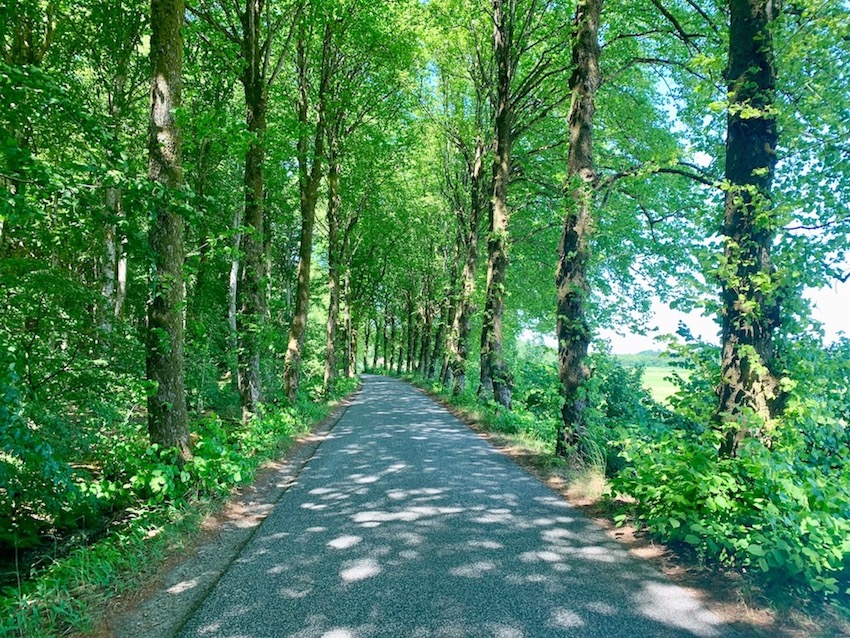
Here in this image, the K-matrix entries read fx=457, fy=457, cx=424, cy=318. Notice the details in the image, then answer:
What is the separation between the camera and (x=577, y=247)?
7637mm

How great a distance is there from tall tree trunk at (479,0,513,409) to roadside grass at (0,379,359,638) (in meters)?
7.88

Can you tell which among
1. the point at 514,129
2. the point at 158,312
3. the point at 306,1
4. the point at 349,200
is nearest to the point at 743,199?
the point at 158,312

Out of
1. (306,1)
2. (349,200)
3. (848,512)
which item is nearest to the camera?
(848,512)

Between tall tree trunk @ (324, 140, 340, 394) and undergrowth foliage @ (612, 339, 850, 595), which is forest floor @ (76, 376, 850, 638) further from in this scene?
tall tree trunk @ (324, 140, 340, 394)

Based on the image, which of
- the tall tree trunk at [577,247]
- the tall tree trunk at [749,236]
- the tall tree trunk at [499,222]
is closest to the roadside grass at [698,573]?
the tall tree trunk at [577,247]

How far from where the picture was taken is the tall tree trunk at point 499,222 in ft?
42.8

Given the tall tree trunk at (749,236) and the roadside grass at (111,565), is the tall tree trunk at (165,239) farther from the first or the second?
the tall tree trunk at (749,236)

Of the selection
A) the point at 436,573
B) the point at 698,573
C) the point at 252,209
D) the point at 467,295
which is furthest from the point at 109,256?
the point at 698,573

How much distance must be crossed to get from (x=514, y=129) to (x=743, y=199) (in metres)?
11.2

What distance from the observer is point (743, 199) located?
186 inches

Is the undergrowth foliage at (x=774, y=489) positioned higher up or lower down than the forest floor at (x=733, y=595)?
higher up

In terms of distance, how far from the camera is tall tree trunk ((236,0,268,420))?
931 cm

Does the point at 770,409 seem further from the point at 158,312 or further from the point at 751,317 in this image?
the point at 158,312

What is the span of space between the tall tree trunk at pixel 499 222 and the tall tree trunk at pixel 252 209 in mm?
6234
